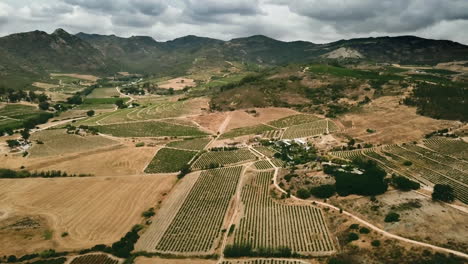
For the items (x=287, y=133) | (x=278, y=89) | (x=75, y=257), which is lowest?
(x=75, y=257)

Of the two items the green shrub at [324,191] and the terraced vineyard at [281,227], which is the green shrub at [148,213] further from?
the green shrub at [324,191]

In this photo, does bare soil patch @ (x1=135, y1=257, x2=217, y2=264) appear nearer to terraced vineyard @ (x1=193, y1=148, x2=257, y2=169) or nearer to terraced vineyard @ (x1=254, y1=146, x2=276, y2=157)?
terraced vineyard @ (x1=193, y1=148, x2=257, y2=169)

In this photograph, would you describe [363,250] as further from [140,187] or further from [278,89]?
[278,89]

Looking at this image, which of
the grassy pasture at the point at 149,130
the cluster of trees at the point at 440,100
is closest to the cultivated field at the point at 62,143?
the grassy pasture at the point at 149,130

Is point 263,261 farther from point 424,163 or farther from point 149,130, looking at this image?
point 149,130

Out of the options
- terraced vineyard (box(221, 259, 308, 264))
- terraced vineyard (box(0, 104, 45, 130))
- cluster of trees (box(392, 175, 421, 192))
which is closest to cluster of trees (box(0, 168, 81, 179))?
terraced vineyard (box(0, 104, 45, 130))

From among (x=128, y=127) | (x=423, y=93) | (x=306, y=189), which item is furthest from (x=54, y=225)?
(x=423, y=93)

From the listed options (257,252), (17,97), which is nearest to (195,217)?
(257,252)

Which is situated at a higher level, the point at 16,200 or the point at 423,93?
the point at 423,93
